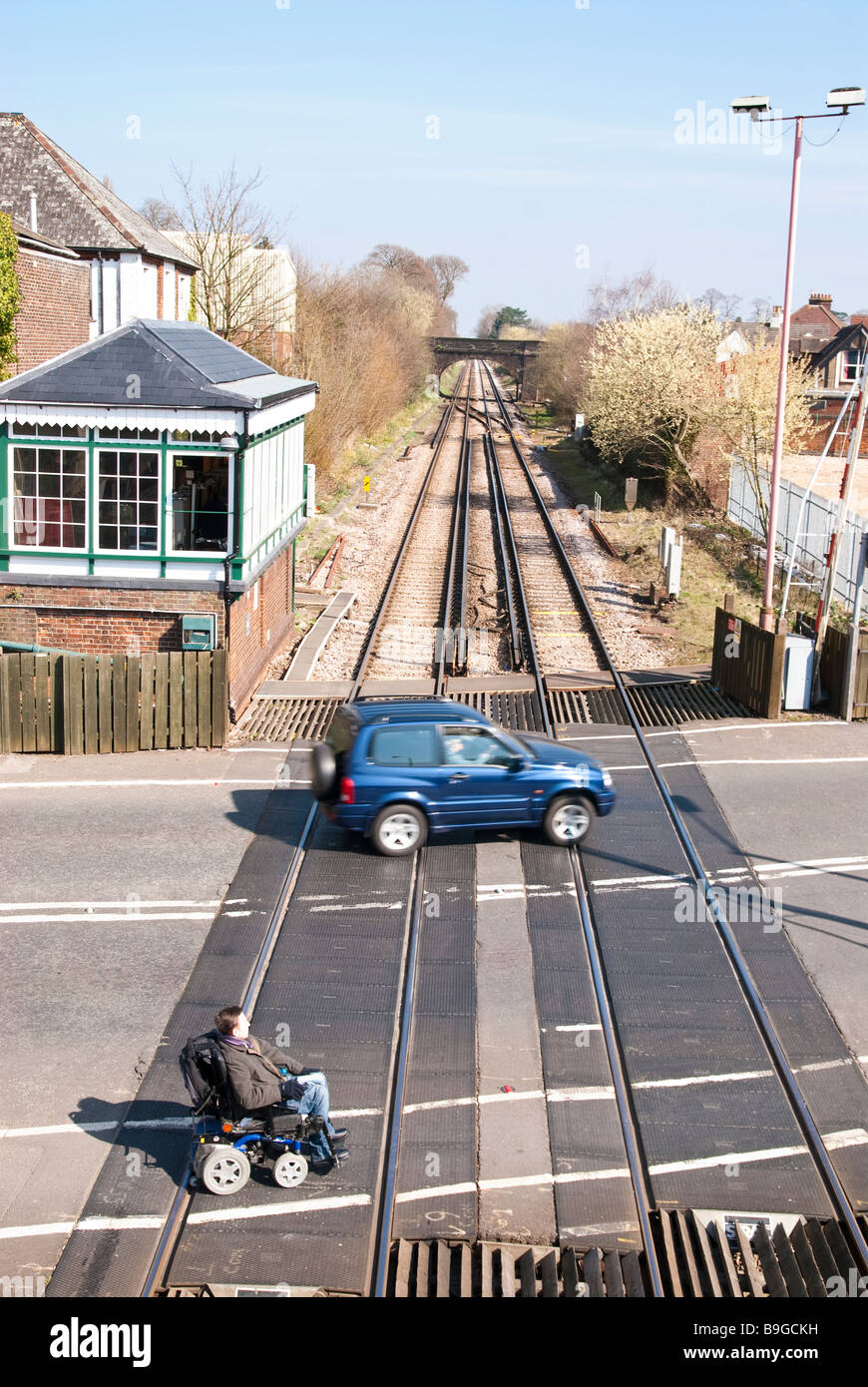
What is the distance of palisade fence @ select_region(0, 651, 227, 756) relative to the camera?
16.8m

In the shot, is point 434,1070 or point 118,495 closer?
point 434,1070

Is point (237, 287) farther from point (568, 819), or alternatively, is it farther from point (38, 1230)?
point (38, 1230)

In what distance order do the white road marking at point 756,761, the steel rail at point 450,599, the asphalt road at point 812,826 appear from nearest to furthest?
1. the asphalt road at point 812,826
2. the white road marking at point 756,761
3. the steel rail at point 450,599

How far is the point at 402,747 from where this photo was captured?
13.4 m

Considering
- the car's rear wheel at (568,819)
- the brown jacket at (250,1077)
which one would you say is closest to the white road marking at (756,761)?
the car's rear wheel at (568,819)

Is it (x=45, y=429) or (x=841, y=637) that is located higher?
(x=45, y=429)

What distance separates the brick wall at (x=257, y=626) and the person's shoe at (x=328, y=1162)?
34.9 ft

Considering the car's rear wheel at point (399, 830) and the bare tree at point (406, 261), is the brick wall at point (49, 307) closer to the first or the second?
the car's rear wheel at point (399, 830)

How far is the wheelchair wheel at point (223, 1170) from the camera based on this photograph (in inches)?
310

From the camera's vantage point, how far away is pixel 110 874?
13.0 meters

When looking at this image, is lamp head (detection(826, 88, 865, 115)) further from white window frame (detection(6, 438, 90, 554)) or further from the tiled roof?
the tiled roof
